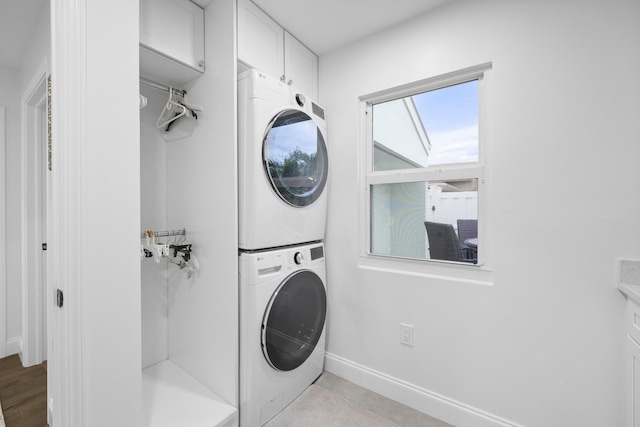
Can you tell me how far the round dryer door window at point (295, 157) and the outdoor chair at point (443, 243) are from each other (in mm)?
766

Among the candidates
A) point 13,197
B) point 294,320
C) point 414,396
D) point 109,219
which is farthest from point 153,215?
point 414,396

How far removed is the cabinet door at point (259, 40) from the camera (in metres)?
1.50

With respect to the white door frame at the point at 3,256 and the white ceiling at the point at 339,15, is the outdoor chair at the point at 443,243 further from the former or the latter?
the white door frame at the point at 3,256

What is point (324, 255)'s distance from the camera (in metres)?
2.01

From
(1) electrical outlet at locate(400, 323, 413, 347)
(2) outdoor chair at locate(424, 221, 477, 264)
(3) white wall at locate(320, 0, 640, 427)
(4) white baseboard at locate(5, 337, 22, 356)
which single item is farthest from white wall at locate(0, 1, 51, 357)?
(2) outdoor chair at locate(424, 221, 477, 264)

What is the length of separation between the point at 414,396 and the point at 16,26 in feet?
11.0

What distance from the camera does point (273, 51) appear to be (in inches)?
67.1

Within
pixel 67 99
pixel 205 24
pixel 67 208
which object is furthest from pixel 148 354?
pixel 205 24

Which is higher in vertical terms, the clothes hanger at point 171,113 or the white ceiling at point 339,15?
the white ceiling at point 339,15

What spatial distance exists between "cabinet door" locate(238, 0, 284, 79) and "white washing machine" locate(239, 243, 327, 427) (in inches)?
43.2

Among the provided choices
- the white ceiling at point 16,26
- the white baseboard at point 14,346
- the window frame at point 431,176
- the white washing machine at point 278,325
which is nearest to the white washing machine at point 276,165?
the white washing machine at point 278,325

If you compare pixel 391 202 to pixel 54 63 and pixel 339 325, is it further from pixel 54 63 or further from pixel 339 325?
pixel 54 63

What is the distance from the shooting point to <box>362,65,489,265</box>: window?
1.59 meters

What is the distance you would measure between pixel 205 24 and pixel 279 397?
2.23 m
